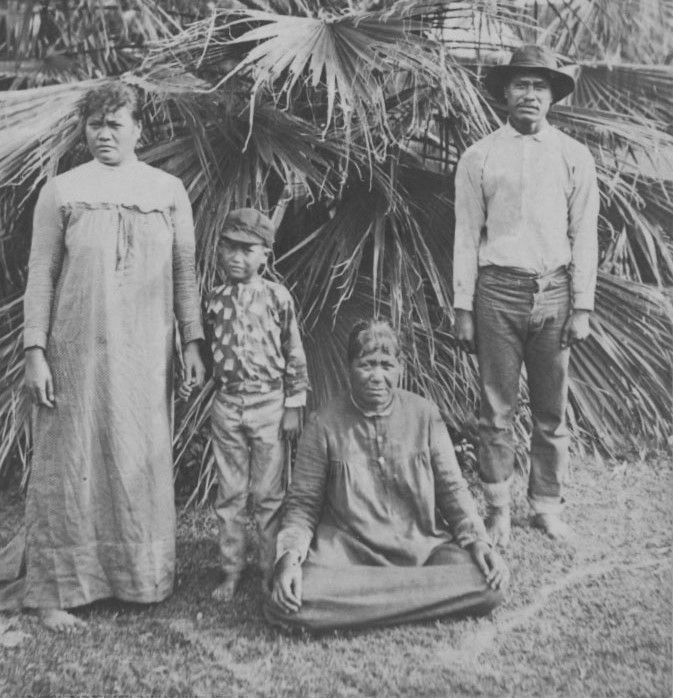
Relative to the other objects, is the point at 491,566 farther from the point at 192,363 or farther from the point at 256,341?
the point at 192,363

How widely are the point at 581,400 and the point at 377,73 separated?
5.99 feet

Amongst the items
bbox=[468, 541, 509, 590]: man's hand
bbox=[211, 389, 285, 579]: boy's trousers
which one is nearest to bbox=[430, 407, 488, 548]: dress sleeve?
bbox=[468, 541, 509, 590]: man's hand

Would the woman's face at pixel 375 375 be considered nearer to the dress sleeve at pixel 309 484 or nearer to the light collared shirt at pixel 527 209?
the dress sleeve at pixel 309 484

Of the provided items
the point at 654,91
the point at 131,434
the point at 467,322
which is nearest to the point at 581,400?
the point at 467,322

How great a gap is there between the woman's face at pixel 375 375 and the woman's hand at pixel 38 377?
101cm

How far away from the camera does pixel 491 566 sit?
2803 millimetres

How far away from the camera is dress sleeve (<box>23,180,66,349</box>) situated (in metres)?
2.82

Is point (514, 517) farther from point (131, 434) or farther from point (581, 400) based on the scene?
point (131, 434)

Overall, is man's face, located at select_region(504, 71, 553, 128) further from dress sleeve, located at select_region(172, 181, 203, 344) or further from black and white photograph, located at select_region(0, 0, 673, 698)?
dress sleeve, located at select_region(172, 181, 203, 344)

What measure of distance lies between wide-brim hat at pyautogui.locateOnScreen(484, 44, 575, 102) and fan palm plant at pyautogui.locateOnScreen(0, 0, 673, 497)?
0.44ft

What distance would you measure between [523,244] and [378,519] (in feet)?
3.75

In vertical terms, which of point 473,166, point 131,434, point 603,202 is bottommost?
point 131,434

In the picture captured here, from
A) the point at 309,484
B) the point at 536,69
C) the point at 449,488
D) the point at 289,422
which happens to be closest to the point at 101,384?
the point at 289,422

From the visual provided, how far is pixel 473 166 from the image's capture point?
10.6 ft
